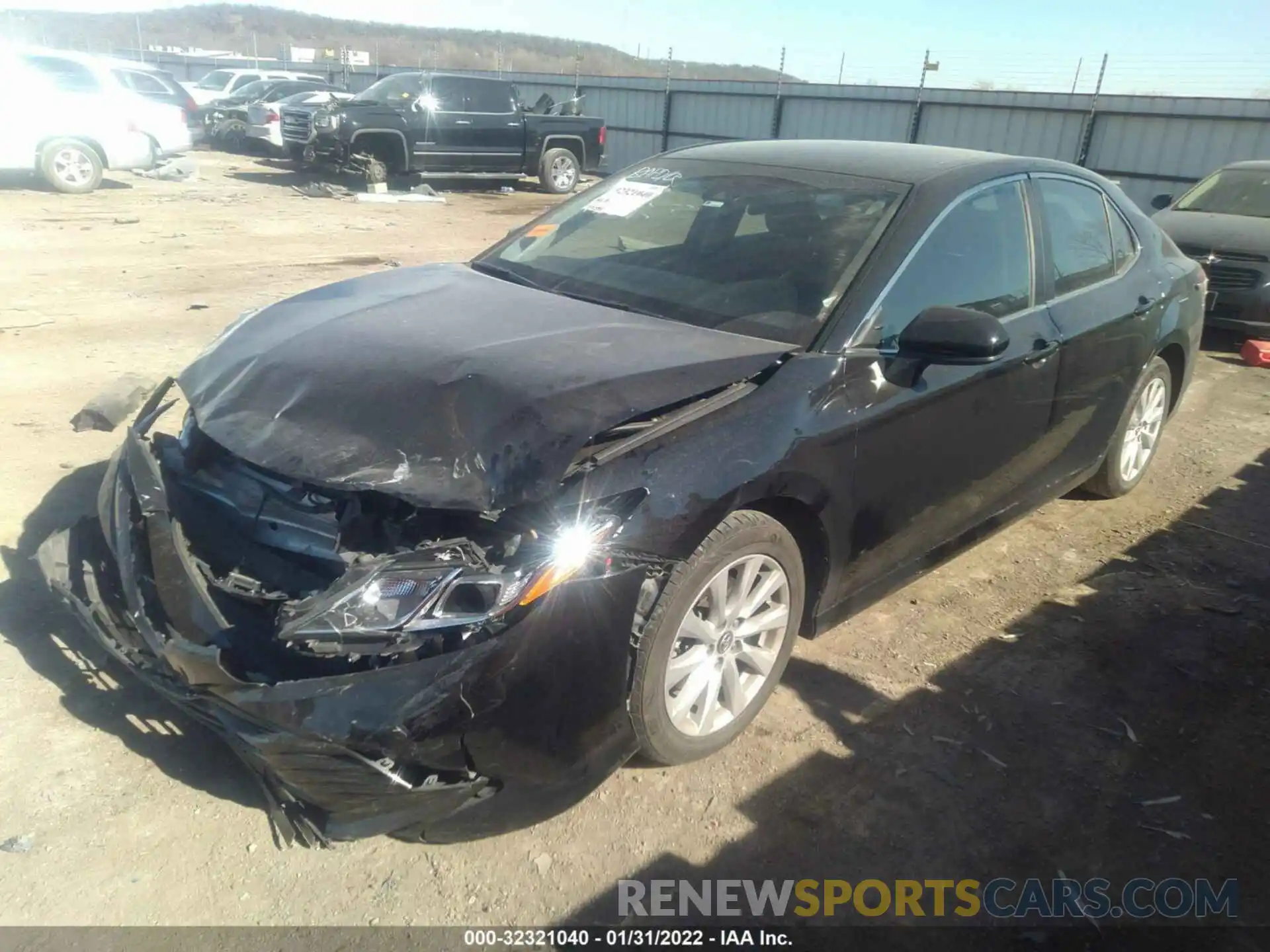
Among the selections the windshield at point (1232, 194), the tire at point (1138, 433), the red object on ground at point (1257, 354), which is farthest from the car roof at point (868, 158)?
the windshield at point (1232, 194)

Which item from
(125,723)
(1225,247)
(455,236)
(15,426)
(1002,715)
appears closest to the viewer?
(125,723)

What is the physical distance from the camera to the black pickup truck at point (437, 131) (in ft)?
51.9

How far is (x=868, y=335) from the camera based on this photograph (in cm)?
307

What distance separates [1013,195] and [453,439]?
8.41 feet

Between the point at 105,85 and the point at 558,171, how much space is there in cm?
763

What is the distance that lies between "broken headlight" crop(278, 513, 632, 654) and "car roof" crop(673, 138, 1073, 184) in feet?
6.89

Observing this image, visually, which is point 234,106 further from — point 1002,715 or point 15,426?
point 1002,715

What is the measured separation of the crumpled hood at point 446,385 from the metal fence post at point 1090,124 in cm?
1641

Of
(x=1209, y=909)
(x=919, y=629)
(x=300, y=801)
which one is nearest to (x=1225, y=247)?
(x=919, y=629)

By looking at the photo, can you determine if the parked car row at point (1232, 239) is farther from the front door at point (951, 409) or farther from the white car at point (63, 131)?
the white car at point (63, 131)

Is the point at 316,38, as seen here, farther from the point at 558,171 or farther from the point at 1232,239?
the point at 1232,239

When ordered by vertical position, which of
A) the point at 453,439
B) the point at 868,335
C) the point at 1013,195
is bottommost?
the point at 453,439

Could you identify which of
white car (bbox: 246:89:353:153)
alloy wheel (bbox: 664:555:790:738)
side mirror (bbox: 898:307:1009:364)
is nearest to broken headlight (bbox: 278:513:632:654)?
alloy wheel (bbox: 664:555:790:738)

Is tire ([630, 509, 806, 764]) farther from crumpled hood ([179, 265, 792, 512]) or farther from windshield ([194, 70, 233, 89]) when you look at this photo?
windshield ([194, 70, 233, 89])
